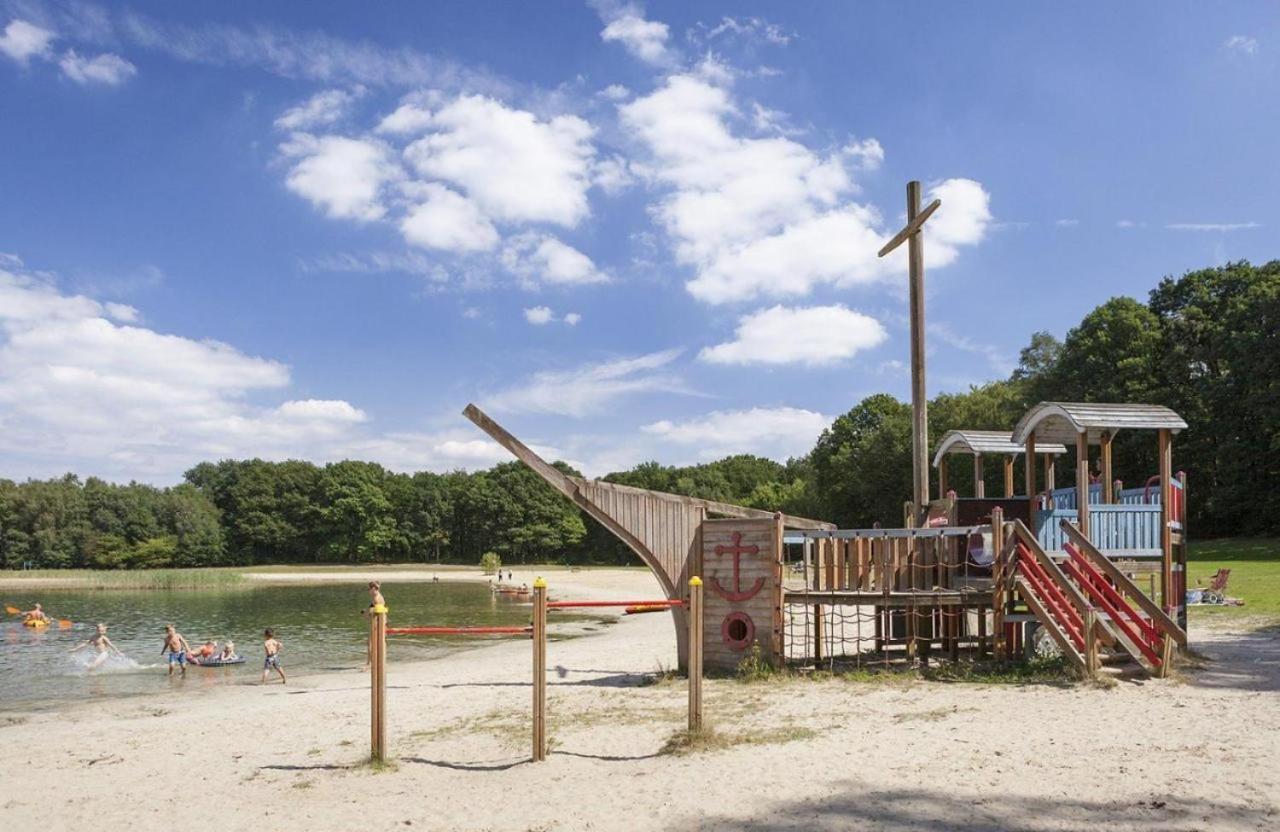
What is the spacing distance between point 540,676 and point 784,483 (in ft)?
297

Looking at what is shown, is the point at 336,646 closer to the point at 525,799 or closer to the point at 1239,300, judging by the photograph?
the point at 525,799

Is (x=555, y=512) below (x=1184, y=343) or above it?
below

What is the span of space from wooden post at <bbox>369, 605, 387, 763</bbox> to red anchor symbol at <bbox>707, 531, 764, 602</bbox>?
18.6ft

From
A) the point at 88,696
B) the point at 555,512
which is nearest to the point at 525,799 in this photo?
the point at 88,696

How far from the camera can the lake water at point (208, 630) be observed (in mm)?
20906

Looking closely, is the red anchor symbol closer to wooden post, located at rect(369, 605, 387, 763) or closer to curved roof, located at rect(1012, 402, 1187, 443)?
curved roof, located at rect(1012, 402, 1187, 443)

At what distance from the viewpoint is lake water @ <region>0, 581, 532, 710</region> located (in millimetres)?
20906

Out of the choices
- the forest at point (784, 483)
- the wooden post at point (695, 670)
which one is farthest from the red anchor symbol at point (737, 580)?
the forest at point (784, 483)

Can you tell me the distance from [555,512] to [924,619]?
3047 inches

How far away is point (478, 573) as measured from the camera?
78.0m

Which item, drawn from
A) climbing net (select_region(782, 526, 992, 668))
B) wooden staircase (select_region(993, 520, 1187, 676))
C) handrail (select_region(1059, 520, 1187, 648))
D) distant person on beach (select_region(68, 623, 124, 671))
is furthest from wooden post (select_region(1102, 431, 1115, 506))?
distant person on beach (select_region(68, 623, 124, 671))

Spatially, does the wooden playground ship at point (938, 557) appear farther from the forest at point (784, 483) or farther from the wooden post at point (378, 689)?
the forest at point (784, 483)

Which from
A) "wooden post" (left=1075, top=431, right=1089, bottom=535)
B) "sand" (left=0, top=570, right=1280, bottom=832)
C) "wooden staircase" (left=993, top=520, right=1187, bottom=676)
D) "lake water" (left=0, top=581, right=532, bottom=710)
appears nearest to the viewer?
"sand" (left=0, top=570, right=1280, bottom=832)

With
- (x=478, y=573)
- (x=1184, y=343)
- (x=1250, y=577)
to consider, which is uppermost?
(x=1184, y=343)
